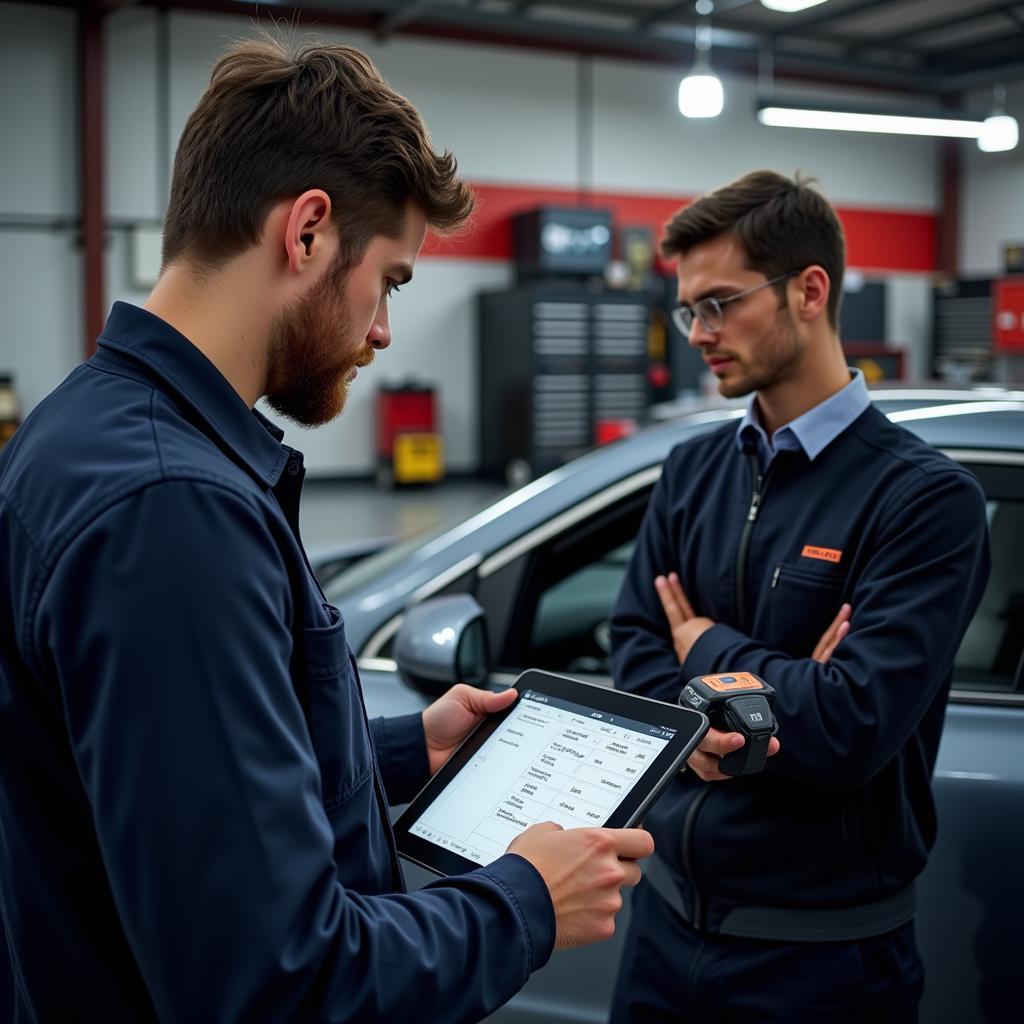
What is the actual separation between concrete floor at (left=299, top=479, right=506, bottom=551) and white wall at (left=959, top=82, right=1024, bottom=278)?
623 centimetres

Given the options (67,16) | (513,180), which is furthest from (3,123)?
(513,180)

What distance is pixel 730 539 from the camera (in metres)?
1.48

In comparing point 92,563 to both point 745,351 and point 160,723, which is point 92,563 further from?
point 745,351

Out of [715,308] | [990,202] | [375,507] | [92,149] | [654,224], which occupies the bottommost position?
[375,507]

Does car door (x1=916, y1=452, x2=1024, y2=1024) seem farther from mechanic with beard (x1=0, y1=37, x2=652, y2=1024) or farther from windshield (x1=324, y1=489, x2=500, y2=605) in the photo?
windshield (x1=324, y1=489, x2=500, y2=605)

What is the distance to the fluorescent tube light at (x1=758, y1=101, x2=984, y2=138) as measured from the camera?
26.5 feet

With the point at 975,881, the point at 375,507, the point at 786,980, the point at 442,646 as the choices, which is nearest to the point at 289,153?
the point at 442,646

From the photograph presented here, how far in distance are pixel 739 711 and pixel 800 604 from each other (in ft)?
1.05

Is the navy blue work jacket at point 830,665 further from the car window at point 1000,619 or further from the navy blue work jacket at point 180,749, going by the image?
the navy blue work jacket at point 180,749

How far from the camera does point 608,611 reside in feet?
7.56

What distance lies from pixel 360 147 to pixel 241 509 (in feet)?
1.05

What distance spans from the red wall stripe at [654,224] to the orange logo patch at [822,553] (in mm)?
8041

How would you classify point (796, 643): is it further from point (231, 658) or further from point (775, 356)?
point (231, 658)

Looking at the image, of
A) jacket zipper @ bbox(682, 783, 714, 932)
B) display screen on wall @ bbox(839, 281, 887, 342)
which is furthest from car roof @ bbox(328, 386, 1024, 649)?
display screen on wall @ bbox(839, 281, 887, 342)
